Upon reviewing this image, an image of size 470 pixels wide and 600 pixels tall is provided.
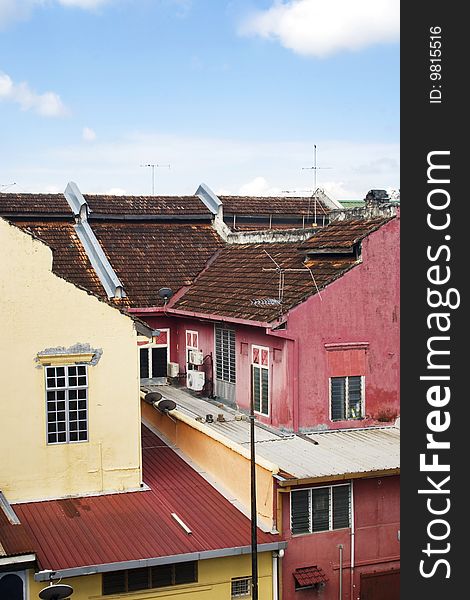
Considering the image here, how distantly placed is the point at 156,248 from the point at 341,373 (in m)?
10.4

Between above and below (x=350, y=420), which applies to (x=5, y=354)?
above

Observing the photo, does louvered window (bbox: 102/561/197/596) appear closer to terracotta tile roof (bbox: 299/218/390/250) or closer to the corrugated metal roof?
the corrugated metal roof

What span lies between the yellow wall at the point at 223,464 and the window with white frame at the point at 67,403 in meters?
2.91

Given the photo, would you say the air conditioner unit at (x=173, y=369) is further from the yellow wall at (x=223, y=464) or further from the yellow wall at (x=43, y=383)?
the yellow wall at (x=43, y=383)

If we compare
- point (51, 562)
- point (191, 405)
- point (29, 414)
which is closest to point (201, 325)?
point (191, 405)

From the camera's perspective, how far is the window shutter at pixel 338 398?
64.6 feet

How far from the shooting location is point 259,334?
20469mm

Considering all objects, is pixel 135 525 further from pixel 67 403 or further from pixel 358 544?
pixel 358 544

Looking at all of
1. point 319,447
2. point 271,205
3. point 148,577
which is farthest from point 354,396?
point 271,205

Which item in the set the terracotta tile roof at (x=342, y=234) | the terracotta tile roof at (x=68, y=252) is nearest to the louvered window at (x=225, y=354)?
the terracotta tile roof at (x=342, y=234)

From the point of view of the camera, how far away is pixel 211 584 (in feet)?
49.6

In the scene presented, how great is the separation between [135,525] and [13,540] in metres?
2.33

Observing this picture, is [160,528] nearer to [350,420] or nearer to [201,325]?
[350,420]

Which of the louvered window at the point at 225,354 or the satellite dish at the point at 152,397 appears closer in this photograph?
the satellite dish at the point at 152,397
